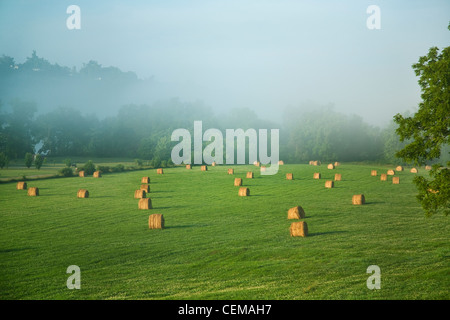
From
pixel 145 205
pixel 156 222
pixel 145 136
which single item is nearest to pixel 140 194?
pixel 145 205

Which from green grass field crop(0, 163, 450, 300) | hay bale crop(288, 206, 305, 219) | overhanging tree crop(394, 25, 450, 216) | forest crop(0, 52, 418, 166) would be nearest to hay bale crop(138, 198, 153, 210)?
green grass field crop(0, 163, 450, 300)

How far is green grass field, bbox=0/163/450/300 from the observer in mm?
12727

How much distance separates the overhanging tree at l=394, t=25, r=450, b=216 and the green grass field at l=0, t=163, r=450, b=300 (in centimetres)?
231

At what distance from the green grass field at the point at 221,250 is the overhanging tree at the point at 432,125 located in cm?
231

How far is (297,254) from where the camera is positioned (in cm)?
1655

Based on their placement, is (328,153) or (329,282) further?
(328,153)

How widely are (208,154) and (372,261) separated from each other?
76659 mm

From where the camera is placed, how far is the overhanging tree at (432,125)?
14.5 m

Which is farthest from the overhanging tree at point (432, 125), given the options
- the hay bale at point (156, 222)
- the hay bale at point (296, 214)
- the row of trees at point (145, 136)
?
the row of trees at point (145, 136)

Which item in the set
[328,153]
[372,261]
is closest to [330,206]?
[372,261]

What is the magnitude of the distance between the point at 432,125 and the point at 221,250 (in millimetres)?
8332

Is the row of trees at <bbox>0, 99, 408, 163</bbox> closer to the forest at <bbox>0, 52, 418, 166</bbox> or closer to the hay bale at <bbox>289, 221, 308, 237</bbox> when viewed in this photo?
the forest at <bbox>0, 52, 418, 166</bbox>
